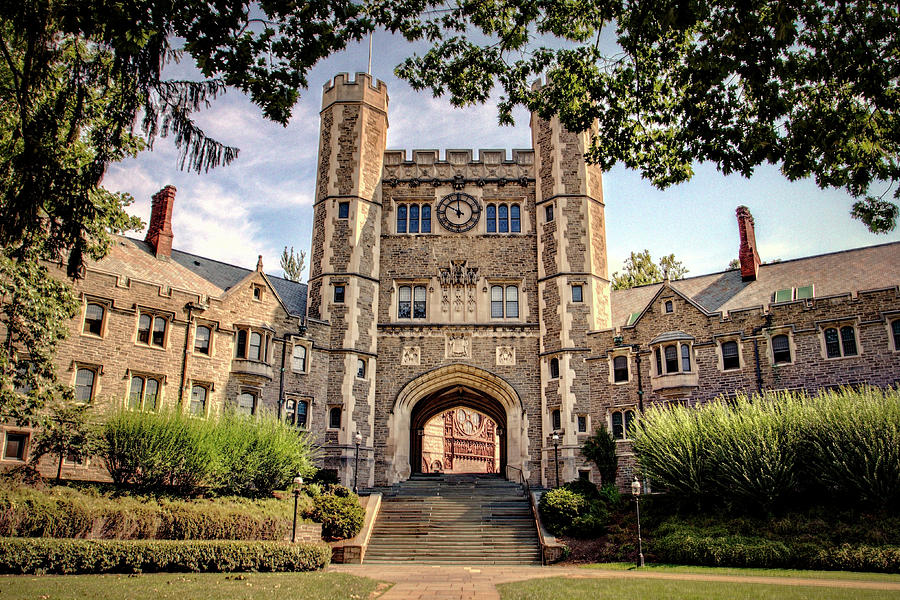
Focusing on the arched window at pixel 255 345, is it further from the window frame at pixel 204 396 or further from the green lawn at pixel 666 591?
the green lawn at pixel 666 591

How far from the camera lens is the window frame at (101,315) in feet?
75.7

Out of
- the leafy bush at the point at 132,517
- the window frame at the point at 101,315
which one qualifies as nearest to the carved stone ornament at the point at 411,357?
the leafy bush at the point at 132,517

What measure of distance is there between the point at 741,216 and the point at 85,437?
2701 cm

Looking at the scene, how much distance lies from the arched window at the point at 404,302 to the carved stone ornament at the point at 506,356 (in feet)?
14.3

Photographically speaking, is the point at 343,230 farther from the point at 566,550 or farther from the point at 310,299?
the point at 566,550

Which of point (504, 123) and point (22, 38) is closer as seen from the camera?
point (22, 38)

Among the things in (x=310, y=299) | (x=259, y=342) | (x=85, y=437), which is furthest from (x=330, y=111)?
(x=85, y=437)

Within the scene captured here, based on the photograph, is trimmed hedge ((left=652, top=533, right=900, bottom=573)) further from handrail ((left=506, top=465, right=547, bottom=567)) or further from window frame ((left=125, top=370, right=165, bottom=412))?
window frame ((left=125, top=370, right=165, bottom=412))

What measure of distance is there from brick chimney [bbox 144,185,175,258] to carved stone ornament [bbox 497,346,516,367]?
1439 cm

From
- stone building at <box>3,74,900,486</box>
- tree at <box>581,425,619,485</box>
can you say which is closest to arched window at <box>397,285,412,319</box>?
stone building at <box>3,74,900,486</box>

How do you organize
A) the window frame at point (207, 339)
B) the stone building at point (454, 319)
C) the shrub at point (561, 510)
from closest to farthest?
1. the shrub at point (561, 510)
2. the stone building at point (454, 319)
3. the window frame at point (207, 339)

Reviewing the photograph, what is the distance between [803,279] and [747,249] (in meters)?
2.67

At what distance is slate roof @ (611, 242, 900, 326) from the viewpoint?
27312 millimetres

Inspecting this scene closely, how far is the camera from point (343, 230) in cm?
3144
